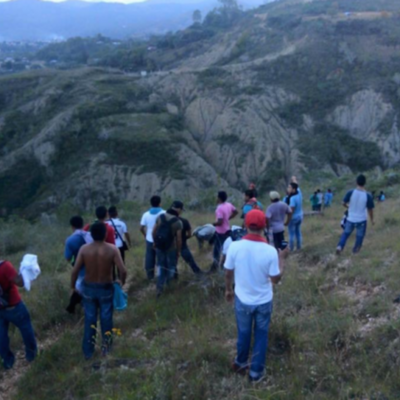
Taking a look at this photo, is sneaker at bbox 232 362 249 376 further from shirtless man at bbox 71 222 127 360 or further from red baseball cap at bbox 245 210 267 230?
shirtless man at bbox 71 222 127 360

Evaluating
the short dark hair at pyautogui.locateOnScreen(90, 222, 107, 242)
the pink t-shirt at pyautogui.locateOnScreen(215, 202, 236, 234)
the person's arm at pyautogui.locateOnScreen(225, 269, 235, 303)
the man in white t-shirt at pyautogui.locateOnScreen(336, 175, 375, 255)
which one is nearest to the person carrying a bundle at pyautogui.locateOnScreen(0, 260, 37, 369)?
the short dark hair at pyautogui.locateOnScreen(90, 222, 107, 242)

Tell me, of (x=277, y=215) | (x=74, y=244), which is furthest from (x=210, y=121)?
(x=74, y=244)

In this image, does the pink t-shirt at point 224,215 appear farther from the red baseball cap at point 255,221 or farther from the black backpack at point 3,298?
the red baseball cap at point 255,221

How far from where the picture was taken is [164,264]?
25.0 feet

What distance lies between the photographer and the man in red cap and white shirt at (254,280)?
4434 mm

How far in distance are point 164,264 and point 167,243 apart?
0.37 meters

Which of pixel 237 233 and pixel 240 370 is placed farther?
pixel 237 233

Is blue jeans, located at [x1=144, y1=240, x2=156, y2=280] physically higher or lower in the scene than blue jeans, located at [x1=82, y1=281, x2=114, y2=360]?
lower

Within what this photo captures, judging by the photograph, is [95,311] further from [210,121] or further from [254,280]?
[210,121]

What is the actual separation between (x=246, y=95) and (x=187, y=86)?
5648mm

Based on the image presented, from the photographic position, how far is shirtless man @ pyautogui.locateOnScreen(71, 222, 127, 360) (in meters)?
5.46

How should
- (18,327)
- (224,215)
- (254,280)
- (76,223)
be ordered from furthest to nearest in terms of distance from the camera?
(224,215) → (76,223) → (18,327) → (254,280)

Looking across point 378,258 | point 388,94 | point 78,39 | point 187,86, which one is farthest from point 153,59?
point 378,258

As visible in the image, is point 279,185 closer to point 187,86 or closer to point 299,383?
point 187,86
